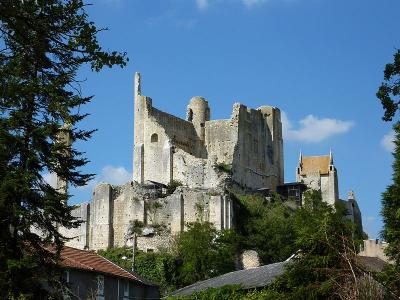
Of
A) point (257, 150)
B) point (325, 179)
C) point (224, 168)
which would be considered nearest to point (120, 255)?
point (224, 168)

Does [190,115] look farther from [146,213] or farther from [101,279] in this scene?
[101,279]

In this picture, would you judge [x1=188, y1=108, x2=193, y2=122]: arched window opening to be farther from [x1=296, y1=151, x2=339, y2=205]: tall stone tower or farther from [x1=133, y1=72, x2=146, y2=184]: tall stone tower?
[x1=296, y1=151, x2=339, y2=205]: tall stone tower

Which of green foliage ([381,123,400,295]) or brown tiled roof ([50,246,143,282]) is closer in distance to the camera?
green foliage ([381,123,400,295])

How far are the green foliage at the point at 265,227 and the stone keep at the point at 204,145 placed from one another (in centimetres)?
523

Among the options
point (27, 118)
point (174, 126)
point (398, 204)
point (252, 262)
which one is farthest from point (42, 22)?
point (174, 126)

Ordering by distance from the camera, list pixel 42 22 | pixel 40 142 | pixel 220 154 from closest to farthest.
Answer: pixel 42 22 → pixel 40 142 → pixel 220 154

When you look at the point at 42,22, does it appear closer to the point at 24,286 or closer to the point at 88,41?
the point at 88,41

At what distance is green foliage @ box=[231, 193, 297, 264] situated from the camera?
6588cm

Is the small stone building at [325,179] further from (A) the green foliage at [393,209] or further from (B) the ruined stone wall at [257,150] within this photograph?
(A) the green foliage at [393,209]

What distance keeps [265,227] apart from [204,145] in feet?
71.2

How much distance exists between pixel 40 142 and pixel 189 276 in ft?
123

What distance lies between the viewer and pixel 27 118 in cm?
2098

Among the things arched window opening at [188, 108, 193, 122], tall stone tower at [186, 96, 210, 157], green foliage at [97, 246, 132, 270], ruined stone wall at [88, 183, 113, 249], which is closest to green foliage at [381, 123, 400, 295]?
green foliage at [97, 246, 132, 270]

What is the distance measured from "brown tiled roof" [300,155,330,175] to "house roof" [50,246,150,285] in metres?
60.1
